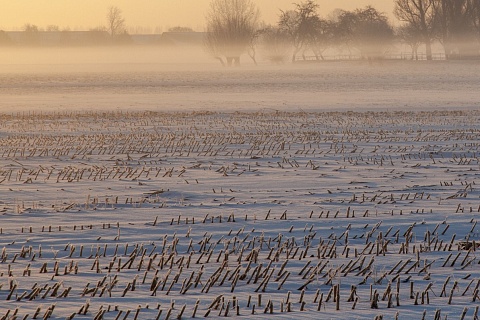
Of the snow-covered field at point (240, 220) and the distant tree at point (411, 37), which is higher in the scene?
the distant tree at point (411, 37)

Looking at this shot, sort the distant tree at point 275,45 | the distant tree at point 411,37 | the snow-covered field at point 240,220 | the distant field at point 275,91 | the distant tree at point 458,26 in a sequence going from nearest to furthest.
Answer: the snow-covered field at point 240,220 < the distant field at point 275,91 < the distant tree at point 458,26 < the distant tree at point 411,37 < the distant tree at point 275,45

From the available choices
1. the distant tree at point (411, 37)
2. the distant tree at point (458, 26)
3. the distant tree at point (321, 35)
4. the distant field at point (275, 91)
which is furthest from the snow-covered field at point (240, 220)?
the distant tree at point (321, 35)

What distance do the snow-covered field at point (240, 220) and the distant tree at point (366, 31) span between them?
246ft

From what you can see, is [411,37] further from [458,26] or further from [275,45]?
[275,45]

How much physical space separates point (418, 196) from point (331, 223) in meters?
2.42

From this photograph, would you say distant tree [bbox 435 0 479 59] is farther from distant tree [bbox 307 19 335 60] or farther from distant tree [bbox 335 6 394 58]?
distant tree [bbox 307 19 335 60]

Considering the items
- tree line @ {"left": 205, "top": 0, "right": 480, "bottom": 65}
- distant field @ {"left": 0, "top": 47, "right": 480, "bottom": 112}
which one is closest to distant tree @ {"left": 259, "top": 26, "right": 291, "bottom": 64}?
tree line @ {"left": 205, "top": 0, "right": 480, "bottom": 65}

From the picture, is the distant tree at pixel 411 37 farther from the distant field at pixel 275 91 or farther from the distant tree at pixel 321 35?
the distant field at pixel 275 91

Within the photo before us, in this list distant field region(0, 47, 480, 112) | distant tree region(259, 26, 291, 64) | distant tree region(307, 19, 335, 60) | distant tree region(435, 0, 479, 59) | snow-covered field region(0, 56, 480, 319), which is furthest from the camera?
distant tree region(259, 26, 291, 64)

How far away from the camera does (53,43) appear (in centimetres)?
17638

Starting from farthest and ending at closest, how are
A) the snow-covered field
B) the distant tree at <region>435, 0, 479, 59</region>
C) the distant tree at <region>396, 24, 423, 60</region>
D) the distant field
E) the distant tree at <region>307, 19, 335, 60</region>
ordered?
the distant tree at <region>307, 19, 335, 60</region> < the distant tree at <region>396, 24, 423, 60</region> < the distant tree at <region>435, 0, 479, 59</region> < the distant field < the snow-covered field

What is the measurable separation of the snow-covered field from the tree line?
65117 millimetres

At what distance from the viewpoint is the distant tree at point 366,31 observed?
9812cm

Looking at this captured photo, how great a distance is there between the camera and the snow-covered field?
5.97 meters
